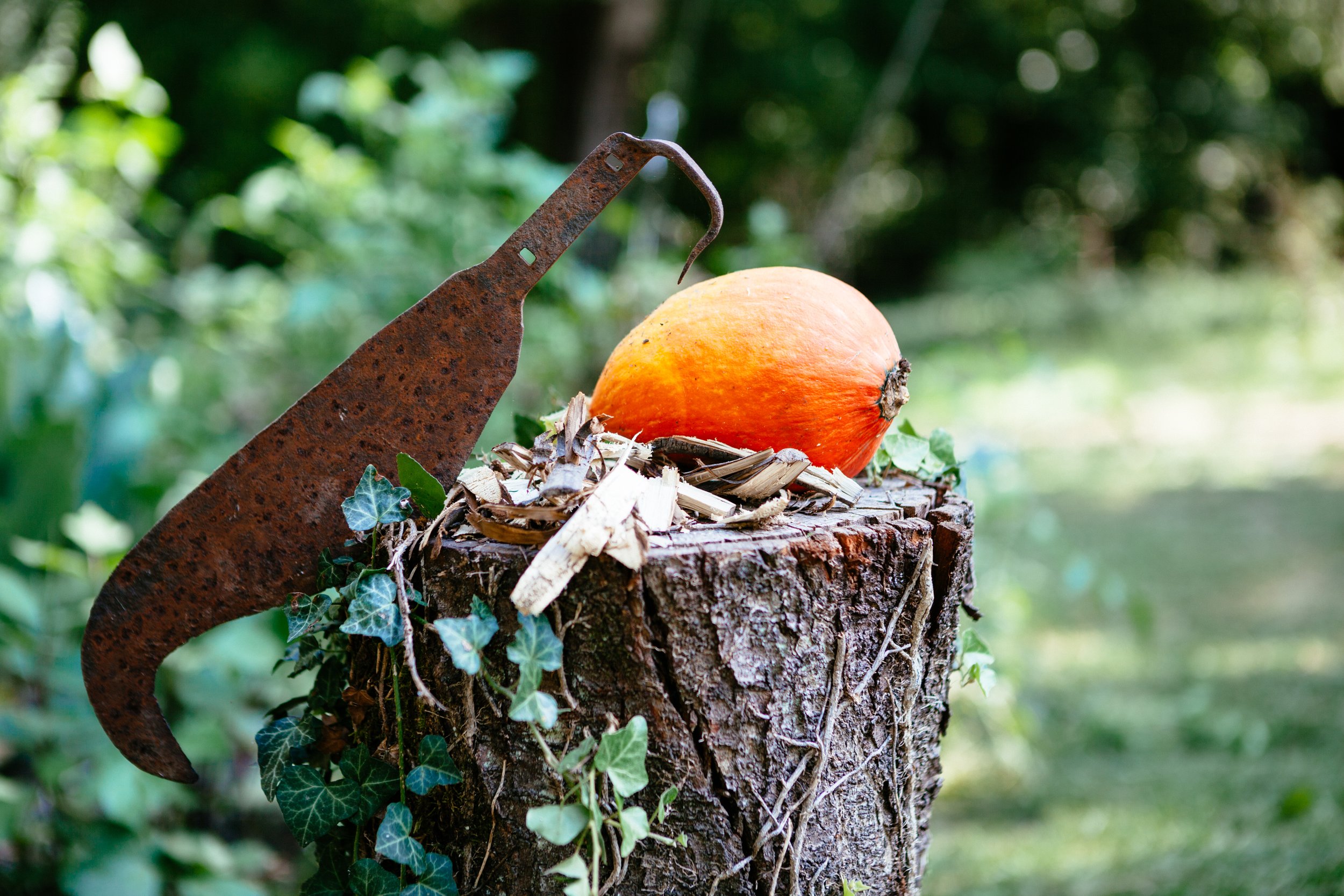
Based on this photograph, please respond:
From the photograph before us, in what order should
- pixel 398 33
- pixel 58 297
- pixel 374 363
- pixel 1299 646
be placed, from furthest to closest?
pixel 398 33 → pixel 1299 646 → pixel 58 297 → pixel 374 363

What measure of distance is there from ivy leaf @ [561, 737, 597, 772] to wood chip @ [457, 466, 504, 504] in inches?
11.5

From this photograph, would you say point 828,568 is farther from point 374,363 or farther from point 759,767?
point 374,363

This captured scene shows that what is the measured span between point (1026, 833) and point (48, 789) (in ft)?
8.27

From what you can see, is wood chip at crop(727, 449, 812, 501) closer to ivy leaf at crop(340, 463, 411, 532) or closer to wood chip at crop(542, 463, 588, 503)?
wood chip at crop(542, 463, 588, 503)

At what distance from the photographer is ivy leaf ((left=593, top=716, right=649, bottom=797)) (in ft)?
3.43

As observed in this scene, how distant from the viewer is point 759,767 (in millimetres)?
1150

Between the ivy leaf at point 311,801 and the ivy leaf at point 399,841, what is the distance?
0.21 ft

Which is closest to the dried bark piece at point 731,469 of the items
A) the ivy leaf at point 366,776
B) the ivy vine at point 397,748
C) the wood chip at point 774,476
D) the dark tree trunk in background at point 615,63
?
the wood chip at point 774,476

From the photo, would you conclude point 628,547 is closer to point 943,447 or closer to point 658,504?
point 658,504

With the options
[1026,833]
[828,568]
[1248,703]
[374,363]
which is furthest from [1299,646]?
[374,363]

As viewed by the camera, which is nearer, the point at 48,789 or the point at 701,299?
the point at 701,299

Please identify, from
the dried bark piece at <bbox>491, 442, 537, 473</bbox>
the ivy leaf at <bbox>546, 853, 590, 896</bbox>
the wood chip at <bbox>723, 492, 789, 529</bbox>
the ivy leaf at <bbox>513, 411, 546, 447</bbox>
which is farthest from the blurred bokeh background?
the ivy leaf at <bbox>546, 853, 590, 896</bbox>

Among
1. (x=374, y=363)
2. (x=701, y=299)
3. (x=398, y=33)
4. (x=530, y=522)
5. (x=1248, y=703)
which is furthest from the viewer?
(x=398, y=33)

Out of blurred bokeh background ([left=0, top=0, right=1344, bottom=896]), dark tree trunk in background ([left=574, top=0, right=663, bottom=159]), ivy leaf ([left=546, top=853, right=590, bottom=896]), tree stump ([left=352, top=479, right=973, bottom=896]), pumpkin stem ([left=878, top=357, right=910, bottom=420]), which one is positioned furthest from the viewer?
dark tree trunk in background ([left=574, top=0, right=663, bottom=159])
